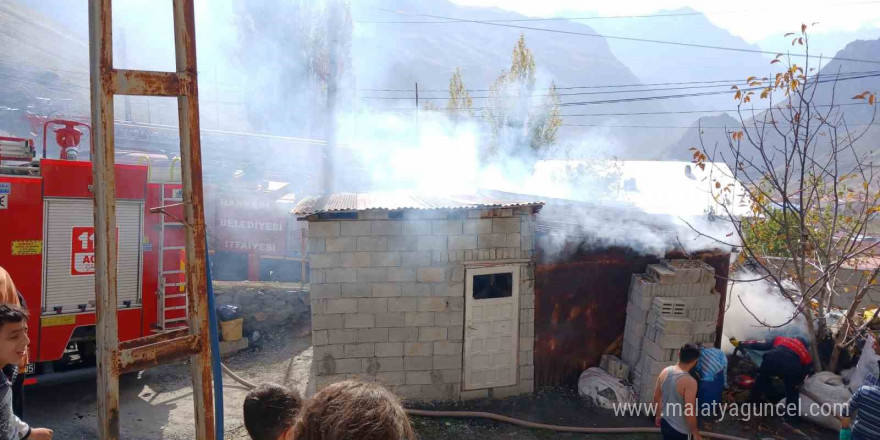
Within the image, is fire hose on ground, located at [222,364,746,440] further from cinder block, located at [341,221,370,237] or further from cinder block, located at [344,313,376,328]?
cinder block, located at [341,221,370,237]

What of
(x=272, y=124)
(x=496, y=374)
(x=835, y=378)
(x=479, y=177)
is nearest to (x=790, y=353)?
(x=835, y=378)

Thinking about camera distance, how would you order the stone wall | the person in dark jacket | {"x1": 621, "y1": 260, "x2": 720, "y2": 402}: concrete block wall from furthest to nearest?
the stone wall
{"x1": 621, "y1": 260, "x2": 720, "y2": 402}: concrete block wall
the person in dark jacket

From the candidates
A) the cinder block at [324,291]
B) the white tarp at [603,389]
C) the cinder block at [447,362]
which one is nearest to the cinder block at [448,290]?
the cinder block at [447,362]

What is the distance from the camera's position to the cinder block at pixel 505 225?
26.5 ft

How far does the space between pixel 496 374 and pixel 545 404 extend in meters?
0.87

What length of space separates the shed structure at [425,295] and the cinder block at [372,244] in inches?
0.6

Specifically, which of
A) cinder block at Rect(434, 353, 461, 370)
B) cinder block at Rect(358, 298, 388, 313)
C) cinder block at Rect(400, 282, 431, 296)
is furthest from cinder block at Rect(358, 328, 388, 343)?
cinder block at Rect(434, 353, 461, 370)

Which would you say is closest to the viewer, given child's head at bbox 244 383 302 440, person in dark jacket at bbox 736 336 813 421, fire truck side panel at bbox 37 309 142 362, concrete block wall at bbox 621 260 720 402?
child's head at bbox 244 383 302 440

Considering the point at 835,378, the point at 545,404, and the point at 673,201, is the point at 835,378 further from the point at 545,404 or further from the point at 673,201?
the point at 673,201

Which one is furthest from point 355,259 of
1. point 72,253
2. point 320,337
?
point 72,253

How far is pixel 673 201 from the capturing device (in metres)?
27.5

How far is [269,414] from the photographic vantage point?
2.45 metres

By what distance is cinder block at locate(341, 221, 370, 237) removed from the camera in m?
7.69

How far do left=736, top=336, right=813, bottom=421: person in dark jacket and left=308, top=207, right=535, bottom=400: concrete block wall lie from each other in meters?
3.79
